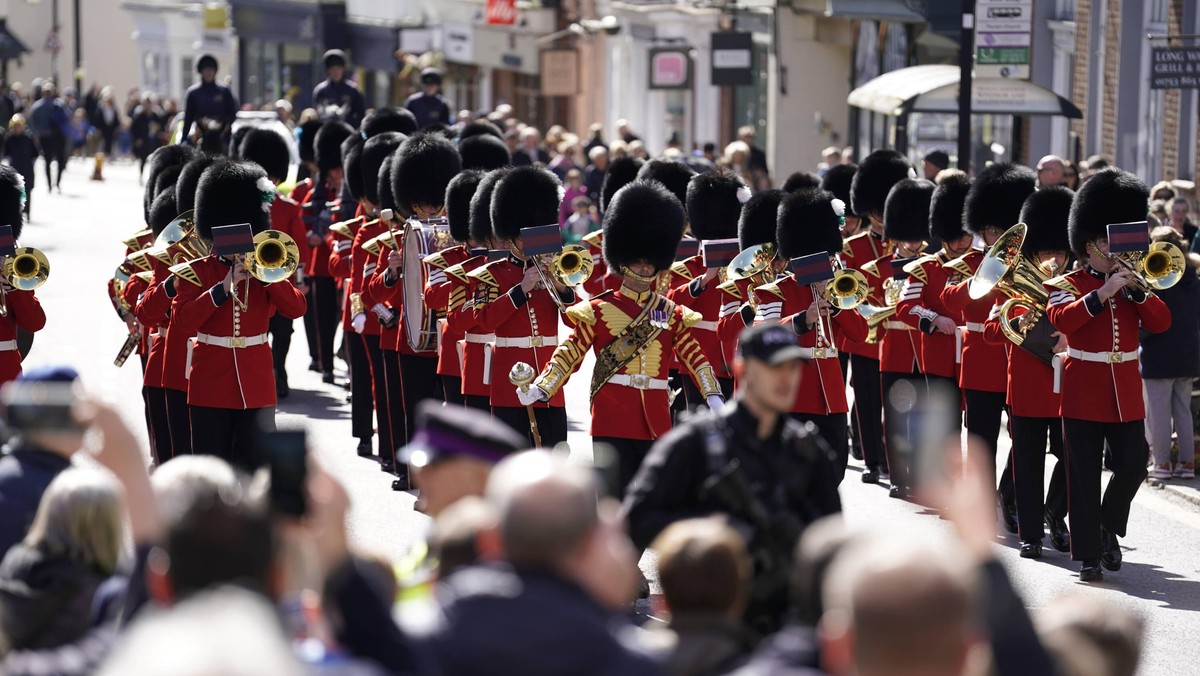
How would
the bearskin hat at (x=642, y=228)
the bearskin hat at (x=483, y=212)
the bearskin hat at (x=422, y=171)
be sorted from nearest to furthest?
the bearskin hat at (x=642, y=228) → the bearskin hat at (x=483, y=212) → the bearskin hat at (x=422, y=171)

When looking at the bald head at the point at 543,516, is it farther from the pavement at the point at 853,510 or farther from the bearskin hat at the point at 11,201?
the bearskin hat at the point at 11,201

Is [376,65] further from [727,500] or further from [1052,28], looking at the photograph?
[727,500]

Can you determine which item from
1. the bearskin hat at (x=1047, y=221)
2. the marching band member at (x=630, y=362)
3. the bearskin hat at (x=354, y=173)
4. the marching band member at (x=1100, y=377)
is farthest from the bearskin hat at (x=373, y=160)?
the marching band member at (x=1100, y=377)

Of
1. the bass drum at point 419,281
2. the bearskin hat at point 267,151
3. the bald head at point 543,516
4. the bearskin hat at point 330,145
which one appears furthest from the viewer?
the bearskin hat at point 330,145

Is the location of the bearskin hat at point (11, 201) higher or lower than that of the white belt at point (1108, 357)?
higher

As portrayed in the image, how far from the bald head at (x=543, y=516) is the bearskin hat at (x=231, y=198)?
5.70 meters

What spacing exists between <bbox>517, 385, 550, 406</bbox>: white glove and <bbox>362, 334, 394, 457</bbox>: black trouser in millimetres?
2392

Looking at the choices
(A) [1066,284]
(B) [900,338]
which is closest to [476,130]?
(B) [900,338]

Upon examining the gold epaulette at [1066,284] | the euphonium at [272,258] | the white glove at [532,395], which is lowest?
the white glove at [532,395]

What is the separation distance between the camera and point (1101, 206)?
9164 mm

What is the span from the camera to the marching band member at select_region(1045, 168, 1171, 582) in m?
8.91

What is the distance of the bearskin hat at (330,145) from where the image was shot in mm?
14914

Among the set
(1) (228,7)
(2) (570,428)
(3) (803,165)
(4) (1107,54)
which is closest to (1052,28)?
(4) (1107,54)

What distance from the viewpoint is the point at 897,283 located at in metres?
10.9
